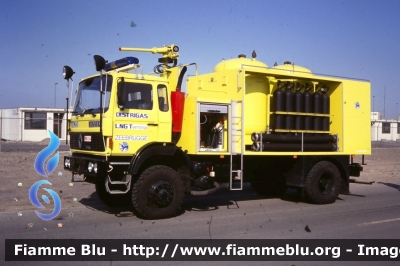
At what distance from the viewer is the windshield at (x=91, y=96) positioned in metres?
9.17

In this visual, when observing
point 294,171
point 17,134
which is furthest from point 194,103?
point 17,134

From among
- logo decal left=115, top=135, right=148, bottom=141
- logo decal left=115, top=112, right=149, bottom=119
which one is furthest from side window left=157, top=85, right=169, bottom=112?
logo decal left=115, top=135, right=148, bottom=141

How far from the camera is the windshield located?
917 centimetres

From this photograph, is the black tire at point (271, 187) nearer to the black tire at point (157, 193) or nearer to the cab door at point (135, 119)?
the black tire at point (157, 193)

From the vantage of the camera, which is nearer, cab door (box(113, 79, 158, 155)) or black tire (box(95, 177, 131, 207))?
cab door (box(113, 79, 158, 155))

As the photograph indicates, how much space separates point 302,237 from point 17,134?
112 ft

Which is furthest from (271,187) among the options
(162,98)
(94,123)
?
(94,123)

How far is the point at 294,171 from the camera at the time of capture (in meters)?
11.8

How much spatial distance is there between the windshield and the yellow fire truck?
1.2 inches

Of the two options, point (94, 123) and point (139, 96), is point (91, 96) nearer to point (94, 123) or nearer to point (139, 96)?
point (94, 123)

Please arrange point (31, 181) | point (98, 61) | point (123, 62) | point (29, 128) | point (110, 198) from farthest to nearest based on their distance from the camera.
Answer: point (29, 128), point (31, 181), point (110, 198), point (123, 62), point (98, 61)

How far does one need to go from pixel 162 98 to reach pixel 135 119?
0.86 metres

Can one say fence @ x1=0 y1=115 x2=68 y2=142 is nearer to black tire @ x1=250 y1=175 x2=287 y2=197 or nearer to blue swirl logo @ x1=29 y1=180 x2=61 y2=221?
black tire @ x1=250 y1=175 x2=287 y2=197

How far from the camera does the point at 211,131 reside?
10.8 m
